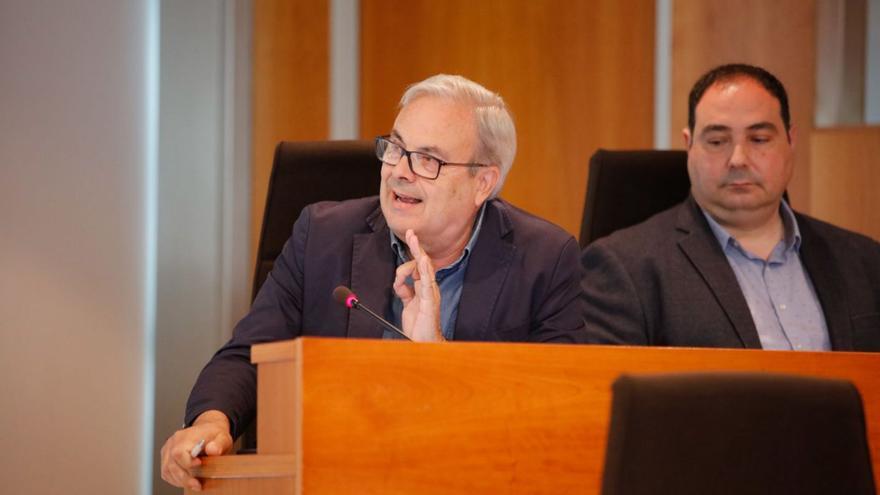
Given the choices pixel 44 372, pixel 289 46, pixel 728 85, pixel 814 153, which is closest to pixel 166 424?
pixel 44 372

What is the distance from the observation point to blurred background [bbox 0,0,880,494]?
3.16 metres

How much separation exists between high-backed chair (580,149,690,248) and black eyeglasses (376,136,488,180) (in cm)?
69

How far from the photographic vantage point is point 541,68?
4363 millimetres

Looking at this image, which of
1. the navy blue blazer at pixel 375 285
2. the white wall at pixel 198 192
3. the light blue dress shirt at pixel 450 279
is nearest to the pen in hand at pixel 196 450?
the navy blue blazer at pixel 375 285

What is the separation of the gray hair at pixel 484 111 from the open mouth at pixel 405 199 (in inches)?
6.6

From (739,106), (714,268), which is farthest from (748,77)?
(714,268)

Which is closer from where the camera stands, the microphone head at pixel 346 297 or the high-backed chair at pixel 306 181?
the microphone head at pixel 346 297

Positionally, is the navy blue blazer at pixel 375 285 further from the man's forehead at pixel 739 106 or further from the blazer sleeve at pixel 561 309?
the man's forehead at pixel 739 106

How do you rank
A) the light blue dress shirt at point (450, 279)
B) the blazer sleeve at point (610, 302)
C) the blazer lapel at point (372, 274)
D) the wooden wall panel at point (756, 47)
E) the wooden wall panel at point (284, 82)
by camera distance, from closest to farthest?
the blazer lapel at point (372, 274), the light blue dress shirt at point (450, 279), the blazer sleeve at point (610, 302), the wooden wall panel at point (756, 47), the wooden wall panel at point (284, 82)

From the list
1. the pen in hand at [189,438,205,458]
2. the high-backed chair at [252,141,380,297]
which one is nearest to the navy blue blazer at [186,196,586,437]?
the high-backed chair at [252,141,380,297]

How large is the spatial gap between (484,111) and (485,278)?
1.16 feet

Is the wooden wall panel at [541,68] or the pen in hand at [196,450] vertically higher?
the wooden wall panel at [541,68]

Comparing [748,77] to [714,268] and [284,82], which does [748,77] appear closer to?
[714,268]

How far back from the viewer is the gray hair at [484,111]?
2.55m
